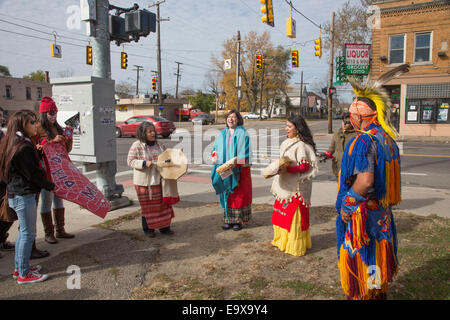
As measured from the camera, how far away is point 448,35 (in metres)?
20.2

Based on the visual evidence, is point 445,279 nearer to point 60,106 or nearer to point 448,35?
point 60,106

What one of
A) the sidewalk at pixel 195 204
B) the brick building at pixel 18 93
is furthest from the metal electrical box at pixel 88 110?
the brick building at pixel 18 93

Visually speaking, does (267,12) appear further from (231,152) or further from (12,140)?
(12,140)

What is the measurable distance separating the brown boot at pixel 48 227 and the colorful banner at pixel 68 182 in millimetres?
623

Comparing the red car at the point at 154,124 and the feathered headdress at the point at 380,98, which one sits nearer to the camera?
the feathered headdress at the point at 380,98

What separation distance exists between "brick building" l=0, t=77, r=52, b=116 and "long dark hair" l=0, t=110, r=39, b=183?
46482mm

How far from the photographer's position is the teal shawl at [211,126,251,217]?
4977 millimetres

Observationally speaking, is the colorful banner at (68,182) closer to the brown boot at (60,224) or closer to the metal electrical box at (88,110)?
the brown boot at (60,224)

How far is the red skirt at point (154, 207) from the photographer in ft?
15.6

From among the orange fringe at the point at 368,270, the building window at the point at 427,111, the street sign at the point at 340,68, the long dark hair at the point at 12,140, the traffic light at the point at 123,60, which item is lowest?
the orange fringe at the point at 368,270

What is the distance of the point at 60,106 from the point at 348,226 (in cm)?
516

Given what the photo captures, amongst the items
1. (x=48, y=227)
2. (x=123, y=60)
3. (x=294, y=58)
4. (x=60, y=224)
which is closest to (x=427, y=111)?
(x=294, y=58)

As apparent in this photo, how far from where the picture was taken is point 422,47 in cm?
2109
